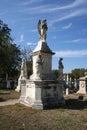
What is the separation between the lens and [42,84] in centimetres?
1401

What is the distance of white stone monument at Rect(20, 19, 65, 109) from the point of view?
1388 centimetres

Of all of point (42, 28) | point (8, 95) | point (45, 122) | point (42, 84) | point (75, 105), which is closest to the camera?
point (45, 122)

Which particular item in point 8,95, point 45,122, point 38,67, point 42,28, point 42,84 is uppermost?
point 42,28

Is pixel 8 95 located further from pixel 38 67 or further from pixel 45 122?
pixel 45 122

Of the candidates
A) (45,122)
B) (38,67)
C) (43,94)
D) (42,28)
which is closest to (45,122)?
(45,122)

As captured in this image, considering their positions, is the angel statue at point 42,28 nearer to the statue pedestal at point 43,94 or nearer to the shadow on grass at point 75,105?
the statue pedestal at point 43,94

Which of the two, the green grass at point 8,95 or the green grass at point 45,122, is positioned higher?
the green grass at point 8,95

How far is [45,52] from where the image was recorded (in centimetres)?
1539

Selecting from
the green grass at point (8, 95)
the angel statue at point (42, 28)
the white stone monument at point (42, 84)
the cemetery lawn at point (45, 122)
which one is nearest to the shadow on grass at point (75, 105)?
the white stone monument at point (42, 84)

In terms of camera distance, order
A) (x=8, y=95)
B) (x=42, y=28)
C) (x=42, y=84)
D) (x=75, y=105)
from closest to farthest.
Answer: (x=42, y=84)
(x=75, y=105)
(x=42, y=28)
(x=8, y=95)

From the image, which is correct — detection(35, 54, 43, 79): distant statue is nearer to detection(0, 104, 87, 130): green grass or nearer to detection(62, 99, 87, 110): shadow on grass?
detection(62, 99, 87, 110): shadow on grass

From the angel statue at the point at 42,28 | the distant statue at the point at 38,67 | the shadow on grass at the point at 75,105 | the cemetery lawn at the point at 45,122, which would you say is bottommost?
the cemetery lawn at the point at 45,122

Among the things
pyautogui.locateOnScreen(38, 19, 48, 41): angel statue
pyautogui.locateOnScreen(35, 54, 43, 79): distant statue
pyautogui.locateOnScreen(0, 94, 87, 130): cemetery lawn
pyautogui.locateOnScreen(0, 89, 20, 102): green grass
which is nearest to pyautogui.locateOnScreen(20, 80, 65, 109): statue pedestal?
pyautogui.locateOnScreen(35, 54, 43, 79): distant statue

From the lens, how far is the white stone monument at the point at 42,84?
1388 cm
